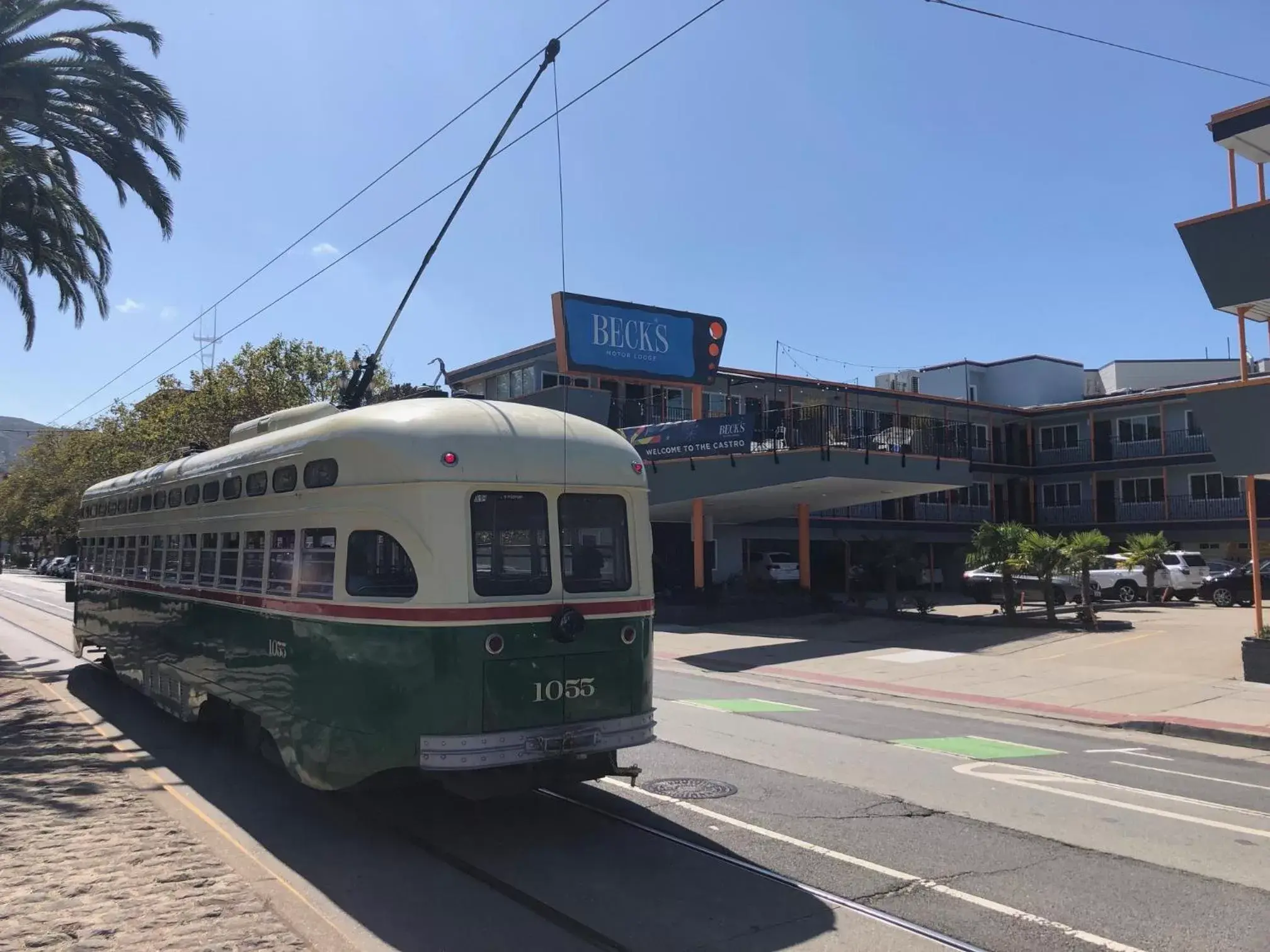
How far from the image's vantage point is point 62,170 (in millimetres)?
15508

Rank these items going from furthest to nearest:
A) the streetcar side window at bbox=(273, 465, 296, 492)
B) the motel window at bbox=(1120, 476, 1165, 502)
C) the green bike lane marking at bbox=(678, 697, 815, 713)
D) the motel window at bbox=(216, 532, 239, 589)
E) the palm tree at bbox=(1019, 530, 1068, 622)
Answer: the motel window at bbox=(1120, 476, 1165, 502)
the palm tree at bbox=(1019, 530, 1068, 622)
the green bike lane marking at bbox=(678, 697, 815, 713)
the motel window at bbox=(216, 532, 239, 589)
the streetcar side window at bbox=(273, 465, 296, 492)

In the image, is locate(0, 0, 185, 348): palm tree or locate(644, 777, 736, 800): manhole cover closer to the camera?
locate(644, 777, 736, 800): manhole cover

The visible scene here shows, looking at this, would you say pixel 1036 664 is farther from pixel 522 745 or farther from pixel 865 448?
pixel 522 745

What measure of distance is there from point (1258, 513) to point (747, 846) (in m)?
39.5

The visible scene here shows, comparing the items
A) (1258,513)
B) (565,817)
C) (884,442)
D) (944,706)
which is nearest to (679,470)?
(884,442)

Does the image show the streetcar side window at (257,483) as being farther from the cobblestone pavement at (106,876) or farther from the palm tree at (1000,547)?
the palm tree at (1000,547)

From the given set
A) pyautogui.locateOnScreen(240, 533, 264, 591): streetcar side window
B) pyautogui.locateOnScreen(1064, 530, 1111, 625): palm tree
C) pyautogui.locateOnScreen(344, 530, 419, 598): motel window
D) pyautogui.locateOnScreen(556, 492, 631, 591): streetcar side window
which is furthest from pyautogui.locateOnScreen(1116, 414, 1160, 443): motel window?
pyautogui.locateOnScreen(344, 530, 419, 598): motel window

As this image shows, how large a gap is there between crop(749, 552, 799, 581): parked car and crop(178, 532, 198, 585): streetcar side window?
23766 mm

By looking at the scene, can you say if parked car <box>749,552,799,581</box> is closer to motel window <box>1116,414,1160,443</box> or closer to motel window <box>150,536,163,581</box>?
motel window <box>1116,414,1160,443</box>

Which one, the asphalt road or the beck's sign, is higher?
the beck's sign

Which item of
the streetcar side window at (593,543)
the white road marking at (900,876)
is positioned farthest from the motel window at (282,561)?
the white road marking at (900,876)

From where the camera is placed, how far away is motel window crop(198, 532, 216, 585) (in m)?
9.02

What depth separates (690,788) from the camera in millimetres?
8484

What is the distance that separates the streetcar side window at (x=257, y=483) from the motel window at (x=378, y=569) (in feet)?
5.31
